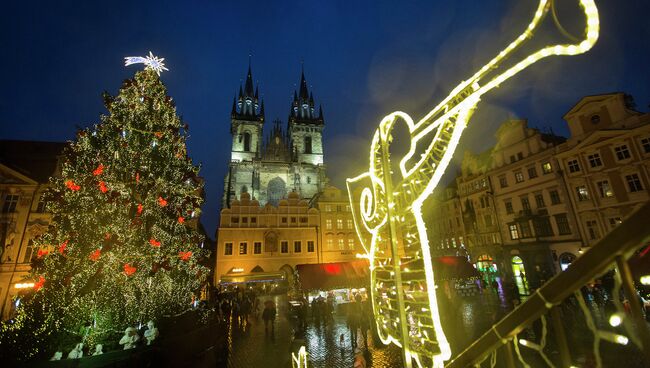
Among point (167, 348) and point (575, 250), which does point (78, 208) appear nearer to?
point (167, 348)

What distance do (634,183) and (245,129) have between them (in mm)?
56865

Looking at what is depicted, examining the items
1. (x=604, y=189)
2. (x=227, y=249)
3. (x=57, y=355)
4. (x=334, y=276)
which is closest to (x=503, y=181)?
(x=604, y=189)

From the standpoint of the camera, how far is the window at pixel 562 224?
79.5 feet

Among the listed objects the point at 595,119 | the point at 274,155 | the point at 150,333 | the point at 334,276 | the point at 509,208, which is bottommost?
the point at 150,333

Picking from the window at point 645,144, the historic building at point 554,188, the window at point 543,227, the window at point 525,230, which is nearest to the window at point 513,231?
the historic building at point 554,188

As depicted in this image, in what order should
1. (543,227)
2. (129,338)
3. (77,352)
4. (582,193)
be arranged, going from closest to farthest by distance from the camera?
(77,352) < (129,338) < (582,193) < (543,227)

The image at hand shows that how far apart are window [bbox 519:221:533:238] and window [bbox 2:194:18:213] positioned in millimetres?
44481

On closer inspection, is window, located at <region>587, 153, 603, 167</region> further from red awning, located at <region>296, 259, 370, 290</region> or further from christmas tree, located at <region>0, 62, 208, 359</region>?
christmas tree, located at <region>0, 62, 208, 359</region>

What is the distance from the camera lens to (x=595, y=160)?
893 inches

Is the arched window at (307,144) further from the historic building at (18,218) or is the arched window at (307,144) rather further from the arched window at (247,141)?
the historic building at (18,218)

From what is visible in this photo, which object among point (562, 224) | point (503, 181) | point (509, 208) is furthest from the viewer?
point (503, 181)

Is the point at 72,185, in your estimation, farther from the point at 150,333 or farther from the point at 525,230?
the point at 525,230

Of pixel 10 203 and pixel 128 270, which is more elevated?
pixel 10 203

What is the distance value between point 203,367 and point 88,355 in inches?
136
